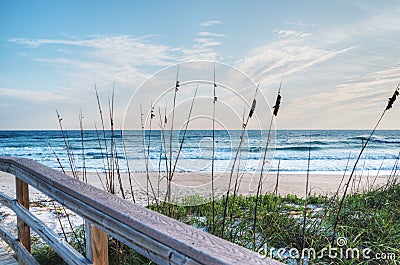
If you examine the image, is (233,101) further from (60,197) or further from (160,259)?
(160,259)

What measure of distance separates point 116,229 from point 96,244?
322mm

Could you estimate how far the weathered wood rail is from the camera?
31.2 inches

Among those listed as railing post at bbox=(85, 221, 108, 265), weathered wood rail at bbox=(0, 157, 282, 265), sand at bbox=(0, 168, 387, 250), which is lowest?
sand at bbox=(0, 168, 387, 250)

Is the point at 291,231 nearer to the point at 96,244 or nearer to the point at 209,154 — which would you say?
the point at 209,154

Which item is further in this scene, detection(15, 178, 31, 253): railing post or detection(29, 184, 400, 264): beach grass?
detection(29, 184, 400, 264): beach grass

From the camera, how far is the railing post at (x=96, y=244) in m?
1.41

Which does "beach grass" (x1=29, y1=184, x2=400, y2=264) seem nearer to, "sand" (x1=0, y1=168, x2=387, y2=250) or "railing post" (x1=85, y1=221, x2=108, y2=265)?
"sand" (x1=0, y1=168, x2=387, y2=250)

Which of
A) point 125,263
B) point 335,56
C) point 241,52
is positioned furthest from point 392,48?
point 125,263

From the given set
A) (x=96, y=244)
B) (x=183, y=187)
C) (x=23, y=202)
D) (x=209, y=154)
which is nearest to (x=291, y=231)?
(x=209, y=154)

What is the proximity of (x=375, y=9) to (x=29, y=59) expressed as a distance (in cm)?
1602

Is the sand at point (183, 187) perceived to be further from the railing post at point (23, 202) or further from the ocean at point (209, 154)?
the railing post at point (23, 202)

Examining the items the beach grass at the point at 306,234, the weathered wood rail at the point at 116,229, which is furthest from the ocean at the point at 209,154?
the weathered wood rail at the point at 116,229

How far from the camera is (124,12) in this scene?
31.3ft

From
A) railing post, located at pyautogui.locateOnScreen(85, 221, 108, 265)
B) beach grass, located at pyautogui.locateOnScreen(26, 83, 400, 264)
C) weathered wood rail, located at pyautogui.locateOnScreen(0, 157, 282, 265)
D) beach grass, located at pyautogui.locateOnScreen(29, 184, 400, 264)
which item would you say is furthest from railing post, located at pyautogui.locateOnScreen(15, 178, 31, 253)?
railing post, located at pyautogui.locateOnScreen(85, 221, 108, 265)
